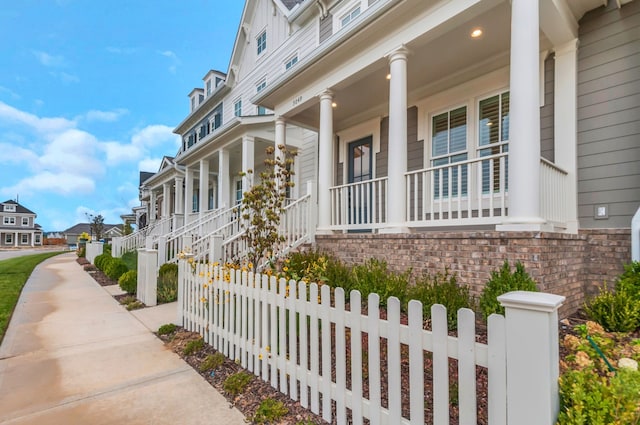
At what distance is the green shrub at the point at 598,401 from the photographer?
4.91ft

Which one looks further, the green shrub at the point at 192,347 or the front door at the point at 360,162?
the front door at the point at 360,162

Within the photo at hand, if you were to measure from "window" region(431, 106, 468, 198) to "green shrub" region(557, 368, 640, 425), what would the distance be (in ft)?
16.0

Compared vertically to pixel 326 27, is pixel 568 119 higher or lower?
lower

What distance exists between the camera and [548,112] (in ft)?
17.0

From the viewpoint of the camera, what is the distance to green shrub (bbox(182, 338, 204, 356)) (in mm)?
3789

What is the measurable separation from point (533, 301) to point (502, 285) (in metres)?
2.34

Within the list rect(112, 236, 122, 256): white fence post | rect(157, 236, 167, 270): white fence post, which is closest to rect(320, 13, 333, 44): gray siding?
rect(157, 236, 167, 270): white fence post

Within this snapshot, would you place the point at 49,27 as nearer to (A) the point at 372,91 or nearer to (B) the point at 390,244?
(A) the point at 372,91

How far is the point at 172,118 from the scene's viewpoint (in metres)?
133

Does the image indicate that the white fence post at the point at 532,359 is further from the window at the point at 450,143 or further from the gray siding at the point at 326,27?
the gray siding at the point at 326,27

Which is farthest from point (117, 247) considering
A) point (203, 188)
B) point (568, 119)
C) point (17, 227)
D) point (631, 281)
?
point (17, 227)

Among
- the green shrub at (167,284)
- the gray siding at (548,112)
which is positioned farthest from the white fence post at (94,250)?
the gray siding at (548,112)

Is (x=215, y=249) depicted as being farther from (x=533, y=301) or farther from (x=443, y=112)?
(x=533, y=301)

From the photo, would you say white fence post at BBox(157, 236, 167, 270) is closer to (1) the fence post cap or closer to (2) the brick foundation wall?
(2) the brick foundation wall
